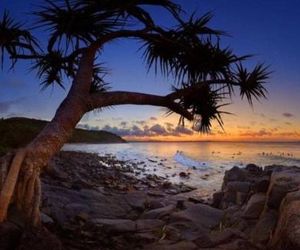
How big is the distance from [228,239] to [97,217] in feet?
10.2

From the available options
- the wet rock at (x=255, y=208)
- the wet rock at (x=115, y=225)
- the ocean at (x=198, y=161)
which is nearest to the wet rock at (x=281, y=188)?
the wet rock at (x=255, y=208)

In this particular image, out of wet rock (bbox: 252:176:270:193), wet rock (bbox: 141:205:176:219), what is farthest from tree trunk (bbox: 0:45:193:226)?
wet rock (bbox: 252:176:270:193)

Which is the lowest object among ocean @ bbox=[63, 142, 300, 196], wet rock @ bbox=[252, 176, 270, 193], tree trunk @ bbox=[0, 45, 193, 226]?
ocean @ bbox=[63, 142, 300, 196]

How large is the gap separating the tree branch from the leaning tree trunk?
0.77ft

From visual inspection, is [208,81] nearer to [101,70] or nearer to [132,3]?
[132,3]

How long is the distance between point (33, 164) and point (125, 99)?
2.23 metres

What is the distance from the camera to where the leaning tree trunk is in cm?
626

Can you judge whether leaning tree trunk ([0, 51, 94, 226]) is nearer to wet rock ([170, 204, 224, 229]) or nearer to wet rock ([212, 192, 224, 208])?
wet rock ([170, 204, 224, 229])

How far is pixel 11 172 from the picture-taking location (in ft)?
20.5

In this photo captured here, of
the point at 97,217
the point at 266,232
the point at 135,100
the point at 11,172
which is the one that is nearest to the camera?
the point at 11,172

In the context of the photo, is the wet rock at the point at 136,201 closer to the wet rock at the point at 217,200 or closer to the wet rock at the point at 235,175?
the wet rock at the point at 217,200

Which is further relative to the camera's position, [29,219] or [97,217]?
[97,217]

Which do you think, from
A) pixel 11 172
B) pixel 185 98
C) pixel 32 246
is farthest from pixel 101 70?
pixel 32 246

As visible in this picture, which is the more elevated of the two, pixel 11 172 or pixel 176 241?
pixel 11 172
